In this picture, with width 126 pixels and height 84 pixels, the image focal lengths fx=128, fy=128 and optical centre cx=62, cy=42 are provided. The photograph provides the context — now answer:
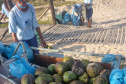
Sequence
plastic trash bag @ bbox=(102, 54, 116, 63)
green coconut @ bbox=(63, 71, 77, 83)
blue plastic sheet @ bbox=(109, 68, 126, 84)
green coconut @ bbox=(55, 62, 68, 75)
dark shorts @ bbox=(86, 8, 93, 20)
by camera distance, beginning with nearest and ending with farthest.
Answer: blue plastic sheet @ bbox=(109, 68, 126, 84), green coconut @ bbox=(63, 71, 77, 83), green coconut @ bbox=(55, 62, 68, 75), plastic trash bag @ bbox=(102, 54, 116, 63), dark shorts @ bbox=(86, 8, 93, 20)

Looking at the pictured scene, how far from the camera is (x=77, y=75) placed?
1.67 meters

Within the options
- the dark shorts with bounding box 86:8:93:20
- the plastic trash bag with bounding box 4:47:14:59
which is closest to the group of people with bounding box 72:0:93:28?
the dark shorts with bounding box 86:8:93:20

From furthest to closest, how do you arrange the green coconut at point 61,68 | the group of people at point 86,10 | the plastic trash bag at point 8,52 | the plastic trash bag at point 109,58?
the group of people at point 86,10, the plastic trash bag at point 8,52, the plastic trash bag at point 109,58, the green coconut at point 61,68

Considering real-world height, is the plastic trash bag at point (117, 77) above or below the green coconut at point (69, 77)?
above

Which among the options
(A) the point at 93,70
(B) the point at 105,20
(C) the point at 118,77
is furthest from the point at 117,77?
(B) the point at 105,20

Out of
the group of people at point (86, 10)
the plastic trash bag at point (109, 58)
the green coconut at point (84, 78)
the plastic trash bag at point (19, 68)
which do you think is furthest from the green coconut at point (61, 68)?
the group of people at point (86, 10)

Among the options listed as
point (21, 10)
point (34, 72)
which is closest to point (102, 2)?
point (21, 10)

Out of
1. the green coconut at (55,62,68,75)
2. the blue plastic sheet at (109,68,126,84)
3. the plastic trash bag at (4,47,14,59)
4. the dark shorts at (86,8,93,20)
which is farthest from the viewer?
A: the dark shorts at (86,8,93,20)

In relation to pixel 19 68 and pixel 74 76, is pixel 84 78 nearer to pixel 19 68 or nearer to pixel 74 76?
pixel 74 76

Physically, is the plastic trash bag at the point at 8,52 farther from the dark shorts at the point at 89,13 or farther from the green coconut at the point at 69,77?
the dark shorts at the point at 89,13

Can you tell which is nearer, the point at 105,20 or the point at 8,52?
the point at 8,52

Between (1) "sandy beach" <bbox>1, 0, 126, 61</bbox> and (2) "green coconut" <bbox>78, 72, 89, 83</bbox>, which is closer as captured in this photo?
(2) "green coconut" <bbox>78, 72, 89, 83</bbox>

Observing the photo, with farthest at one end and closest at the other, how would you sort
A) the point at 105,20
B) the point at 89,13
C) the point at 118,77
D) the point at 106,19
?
the point at 106,19
the point at 105,20
the point at 89,13
the point at 118,77

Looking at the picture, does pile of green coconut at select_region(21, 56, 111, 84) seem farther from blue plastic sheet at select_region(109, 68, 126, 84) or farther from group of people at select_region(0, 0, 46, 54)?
group of people at select_region(0, 0, 46, 54)
